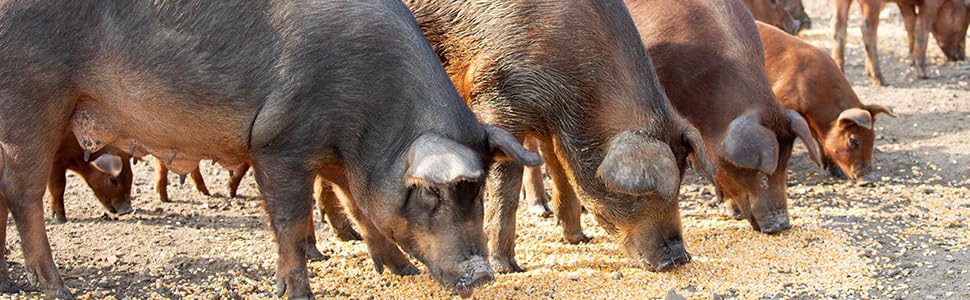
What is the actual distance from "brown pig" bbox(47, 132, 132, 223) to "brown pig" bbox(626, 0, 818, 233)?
3818mm

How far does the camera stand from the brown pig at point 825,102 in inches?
387

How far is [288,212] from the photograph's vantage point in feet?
20.0

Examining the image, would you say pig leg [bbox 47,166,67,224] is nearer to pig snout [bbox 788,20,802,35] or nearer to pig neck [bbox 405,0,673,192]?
pig neck [bbox 405,0,673,192]

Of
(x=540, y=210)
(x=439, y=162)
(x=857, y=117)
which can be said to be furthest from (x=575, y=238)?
(x=857, y=117)

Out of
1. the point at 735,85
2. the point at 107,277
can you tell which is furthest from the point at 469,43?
the point at 107,277

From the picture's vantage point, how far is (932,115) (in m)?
12.0

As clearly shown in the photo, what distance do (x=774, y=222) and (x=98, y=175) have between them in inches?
188

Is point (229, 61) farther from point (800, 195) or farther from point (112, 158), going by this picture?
point (800, 195)

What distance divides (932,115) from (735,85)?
505 centimetres

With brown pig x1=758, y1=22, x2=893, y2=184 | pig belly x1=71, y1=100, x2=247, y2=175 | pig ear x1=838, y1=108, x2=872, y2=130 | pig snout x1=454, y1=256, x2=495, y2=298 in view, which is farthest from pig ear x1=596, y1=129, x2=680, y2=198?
brown pig x1=758, y1=22, x2=893, y2=184

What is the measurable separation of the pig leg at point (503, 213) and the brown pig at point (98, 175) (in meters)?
3.03

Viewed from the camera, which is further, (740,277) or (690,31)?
(690,31)

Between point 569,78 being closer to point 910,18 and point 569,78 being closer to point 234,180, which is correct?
point 234,180

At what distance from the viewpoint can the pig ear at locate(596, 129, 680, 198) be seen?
20.5 ft
